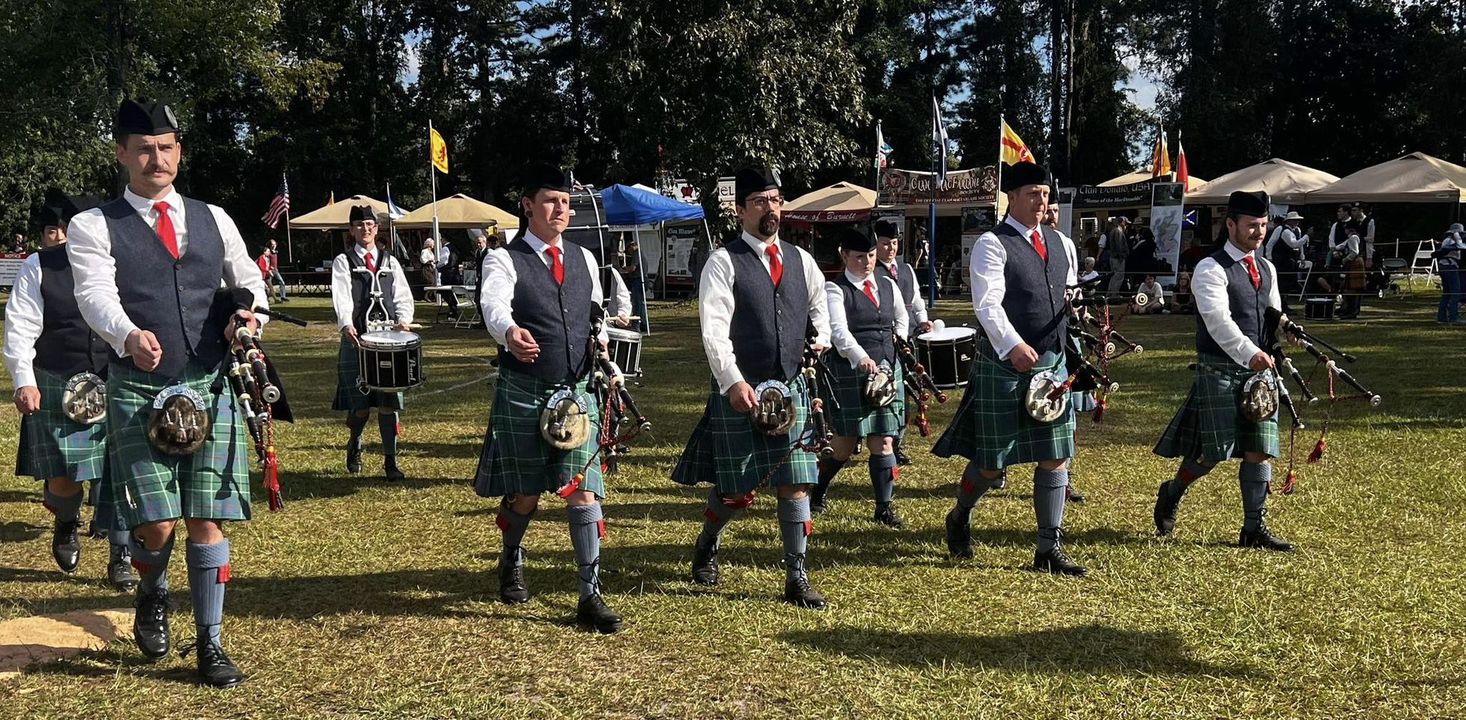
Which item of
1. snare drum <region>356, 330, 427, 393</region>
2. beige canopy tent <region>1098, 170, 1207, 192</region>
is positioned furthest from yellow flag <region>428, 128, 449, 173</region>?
snare drum <region>356, 330, 427, 393</region>

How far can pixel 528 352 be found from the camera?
449cm

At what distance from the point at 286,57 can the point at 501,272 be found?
3809 cm

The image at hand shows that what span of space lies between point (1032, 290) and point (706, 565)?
75.8 inches

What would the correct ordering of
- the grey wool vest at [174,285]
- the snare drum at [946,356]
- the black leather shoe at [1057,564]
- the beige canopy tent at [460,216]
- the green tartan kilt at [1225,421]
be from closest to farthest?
the grey wool vest at [174,285], the black leather shoe at [1057,564], the green tartan kilt at [1225,421], the snare drum at [946,356], the beige canopy tent at [460,216]

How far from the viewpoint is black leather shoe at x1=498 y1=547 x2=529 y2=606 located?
202 inches

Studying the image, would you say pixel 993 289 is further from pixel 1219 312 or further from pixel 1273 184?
pixel 1273 184

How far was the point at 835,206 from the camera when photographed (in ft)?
80.7

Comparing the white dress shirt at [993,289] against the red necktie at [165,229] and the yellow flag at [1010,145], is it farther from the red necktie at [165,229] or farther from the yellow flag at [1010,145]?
the yellow flag at [1010,145]

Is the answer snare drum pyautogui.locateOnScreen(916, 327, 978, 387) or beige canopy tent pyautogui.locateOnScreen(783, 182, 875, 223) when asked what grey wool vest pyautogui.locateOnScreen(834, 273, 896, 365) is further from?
beige canopy tent pyautogui.locateOnScreen(783, 182, 875, 223)

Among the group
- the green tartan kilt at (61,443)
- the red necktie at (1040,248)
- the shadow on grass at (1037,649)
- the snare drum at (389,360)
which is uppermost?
the red necktie at (1040,248)

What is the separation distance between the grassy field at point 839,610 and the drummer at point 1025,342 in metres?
0.44

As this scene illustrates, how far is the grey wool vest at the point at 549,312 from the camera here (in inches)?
186

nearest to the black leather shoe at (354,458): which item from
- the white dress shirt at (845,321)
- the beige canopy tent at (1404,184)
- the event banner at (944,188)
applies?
the white dress shirt at (845,321)

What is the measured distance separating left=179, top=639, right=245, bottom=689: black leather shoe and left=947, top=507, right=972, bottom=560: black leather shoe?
3.25m
